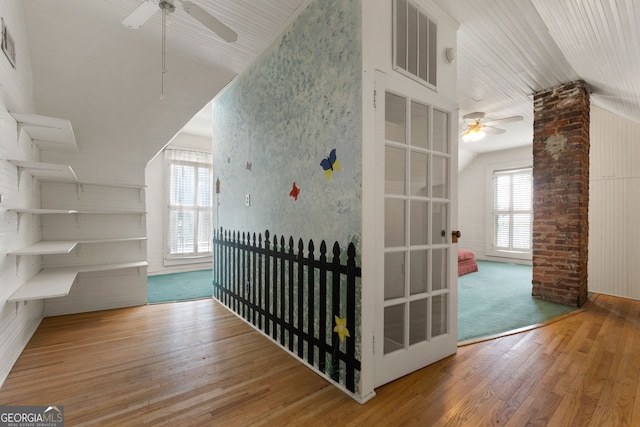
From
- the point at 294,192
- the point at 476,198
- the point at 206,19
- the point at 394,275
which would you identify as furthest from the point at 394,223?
the point at 476,198

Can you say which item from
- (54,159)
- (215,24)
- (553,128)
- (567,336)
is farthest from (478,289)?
(54,159)

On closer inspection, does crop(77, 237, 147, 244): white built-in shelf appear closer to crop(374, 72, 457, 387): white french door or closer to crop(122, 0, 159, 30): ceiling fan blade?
crop(122, 0, 159, 30): ceiling fan blade

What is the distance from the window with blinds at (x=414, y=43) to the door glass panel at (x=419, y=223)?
3.13ft

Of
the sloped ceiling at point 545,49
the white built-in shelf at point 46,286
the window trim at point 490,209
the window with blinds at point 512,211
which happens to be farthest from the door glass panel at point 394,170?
the window trim at point 490,209

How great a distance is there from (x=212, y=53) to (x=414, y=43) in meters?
2.01

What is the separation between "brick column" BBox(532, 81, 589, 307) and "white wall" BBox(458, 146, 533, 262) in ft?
12.2

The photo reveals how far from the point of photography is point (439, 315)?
2303 mm

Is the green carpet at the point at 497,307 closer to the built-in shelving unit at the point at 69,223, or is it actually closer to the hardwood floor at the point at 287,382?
the hardwood floor at the point at 287,382

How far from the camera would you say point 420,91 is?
213 cm

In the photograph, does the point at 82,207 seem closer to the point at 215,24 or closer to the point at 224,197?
the point at 224,197

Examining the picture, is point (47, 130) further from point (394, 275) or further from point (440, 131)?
point (440, 131)

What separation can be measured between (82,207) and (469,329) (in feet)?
15.5

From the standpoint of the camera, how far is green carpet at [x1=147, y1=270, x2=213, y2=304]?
408 cm

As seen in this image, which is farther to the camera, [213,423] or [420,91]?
[420,91]
